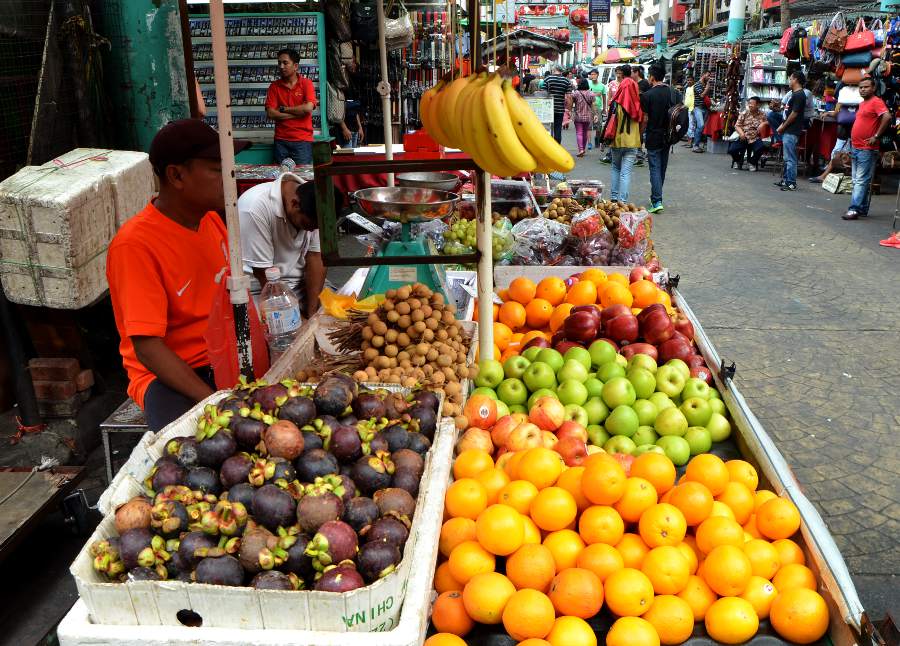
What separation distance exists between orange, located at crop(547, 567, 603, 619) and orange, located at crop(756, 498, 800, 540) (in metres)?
0.65

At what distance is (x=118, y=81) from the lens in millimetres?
5004

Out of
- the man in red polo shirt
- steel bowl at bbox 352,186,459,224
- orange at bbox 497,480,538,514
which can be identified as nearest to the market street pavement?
orange at bbox 497,480,538,514

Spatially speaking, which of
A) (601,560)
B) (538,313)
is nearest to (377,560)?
(601,560)

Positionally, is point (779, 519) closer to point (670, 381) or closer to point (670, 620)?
point (670, 620)

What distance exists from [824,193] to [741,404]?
1179 centimetres

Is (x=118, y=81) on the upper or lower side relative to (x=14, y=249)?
upper

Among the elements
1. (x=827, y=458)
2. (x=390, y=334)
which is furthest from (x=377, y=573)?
(x=827, y=458)

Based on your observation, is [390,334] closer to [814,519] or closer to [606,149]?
[814,519]

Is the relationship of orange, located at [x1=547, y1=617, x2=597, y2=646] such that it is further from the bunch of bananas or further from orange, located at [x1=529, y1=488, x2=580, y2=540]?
the bunch of bananas

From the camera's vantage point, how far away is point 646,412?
2.80 metres

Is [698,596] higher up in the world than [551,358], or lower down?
lower down

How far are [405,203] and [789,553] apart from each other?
81.9 inches

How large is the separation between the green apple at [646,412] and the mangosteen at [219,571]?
1841 millimetres

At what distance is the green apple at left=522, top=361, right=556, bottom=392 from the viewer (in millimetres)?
2938
